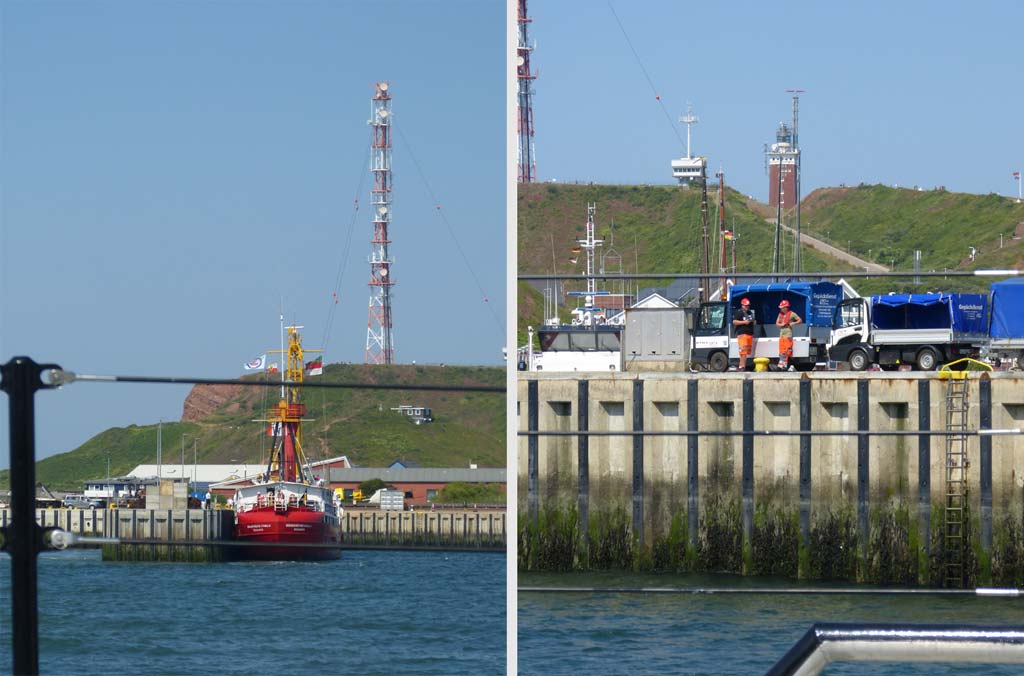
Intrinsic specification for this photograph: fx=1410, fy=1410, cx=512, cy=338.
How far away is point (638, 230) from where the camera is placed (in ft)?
127

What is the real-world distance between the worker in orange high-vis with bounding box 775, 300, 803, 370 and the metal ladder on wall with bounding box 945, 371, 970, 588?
12.8 feet

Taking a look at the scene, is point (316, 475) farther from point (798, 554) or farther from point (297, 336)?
point (798, 554)

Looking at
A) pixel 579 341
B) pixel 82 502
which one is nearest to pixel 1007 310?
pixel 579 341

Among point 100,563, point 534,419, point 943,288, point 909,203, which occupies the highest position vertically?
point 909,203

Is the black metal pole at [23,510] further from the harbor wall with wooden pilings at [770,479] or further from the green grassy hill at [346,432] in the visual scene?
the green grassy hill at [346,432]

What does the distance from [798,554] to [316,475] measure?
34.2 metres

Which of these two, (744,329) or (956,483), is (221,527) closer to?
(744,329)

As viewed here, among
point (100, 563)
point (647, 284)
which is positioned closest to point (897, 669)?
point (647, 284)

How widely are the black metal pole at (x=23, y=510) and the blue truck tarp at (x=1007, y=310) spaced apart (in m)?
18.9

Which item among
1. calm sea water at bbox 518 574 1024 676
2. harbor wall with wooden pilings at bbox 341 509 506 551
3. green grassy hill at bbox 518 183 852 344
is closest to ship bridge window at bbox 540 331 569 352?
calm sea water at bbox 518 574 1024 676

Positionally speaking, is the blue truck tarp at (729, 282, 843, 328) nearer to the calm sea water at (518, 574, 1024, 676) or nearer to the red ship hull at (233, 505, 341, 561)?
the calm sea water at (518, 574, 1024, 676)

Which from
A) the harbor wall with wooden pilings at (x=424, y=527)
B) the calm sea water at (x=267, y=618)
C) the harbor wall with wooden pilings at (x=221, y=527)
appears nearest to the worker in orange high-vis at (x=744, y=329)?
the calm sea water at (x=267, y=618)

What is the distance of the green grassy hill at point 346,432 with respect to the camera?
1980 inches

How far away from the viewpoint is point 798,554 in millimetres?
16734
